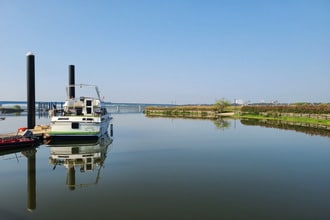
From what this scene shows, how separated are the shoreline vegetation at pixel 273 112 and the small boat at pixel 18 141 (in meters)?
46.0

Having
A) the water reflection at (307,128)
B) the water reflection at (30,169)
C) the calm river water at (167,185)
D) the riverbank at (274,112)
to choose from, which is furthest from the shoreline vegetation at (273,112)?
the water reflection at (30,169)

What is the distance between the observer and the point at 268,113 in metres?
79.6

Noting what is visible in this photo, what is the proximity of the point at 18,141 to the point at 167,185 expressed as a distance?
17.5 metres

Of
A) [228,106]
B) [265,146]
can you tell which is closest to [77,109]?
[265,146]

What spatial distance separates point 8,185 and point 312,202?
15.5 meters

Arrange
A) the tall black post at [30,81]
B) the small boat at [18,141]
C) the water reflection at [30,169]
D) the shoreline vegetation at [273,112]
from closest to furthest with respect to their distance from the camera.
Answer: the water reflection at [30,169]
the small boat at [18,141]
the tall black post at [30,81]
the shoreline vegetation at [273,112]

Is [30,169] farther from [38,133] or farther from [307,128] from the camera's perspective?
[307,128]

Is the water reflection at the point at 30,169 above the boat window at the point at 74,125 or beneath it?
beneath

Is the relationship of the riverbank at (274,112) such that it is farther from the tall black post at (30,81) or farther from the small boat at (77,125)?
the tall black post at (30,81)

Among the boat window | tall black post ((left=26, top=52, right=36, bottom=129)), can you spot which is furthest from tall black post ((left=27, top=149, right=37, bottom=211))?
tall black post ((left=26, top=52, right=36, bottom=129))

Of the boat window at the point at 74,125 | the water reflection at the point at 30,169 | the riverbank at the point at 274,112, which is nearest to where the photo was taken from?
the water reflection at the point at 30,169

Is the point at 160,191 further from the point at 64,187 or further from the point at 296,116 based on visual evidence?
the point at 296,116

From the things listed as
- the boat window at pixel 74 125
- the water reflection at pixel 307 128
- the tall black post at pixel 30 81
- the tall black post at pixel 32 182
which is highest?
the tall black post at pixel 30 81

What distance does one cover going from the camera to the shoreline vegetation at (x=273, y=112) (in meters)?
58.4
